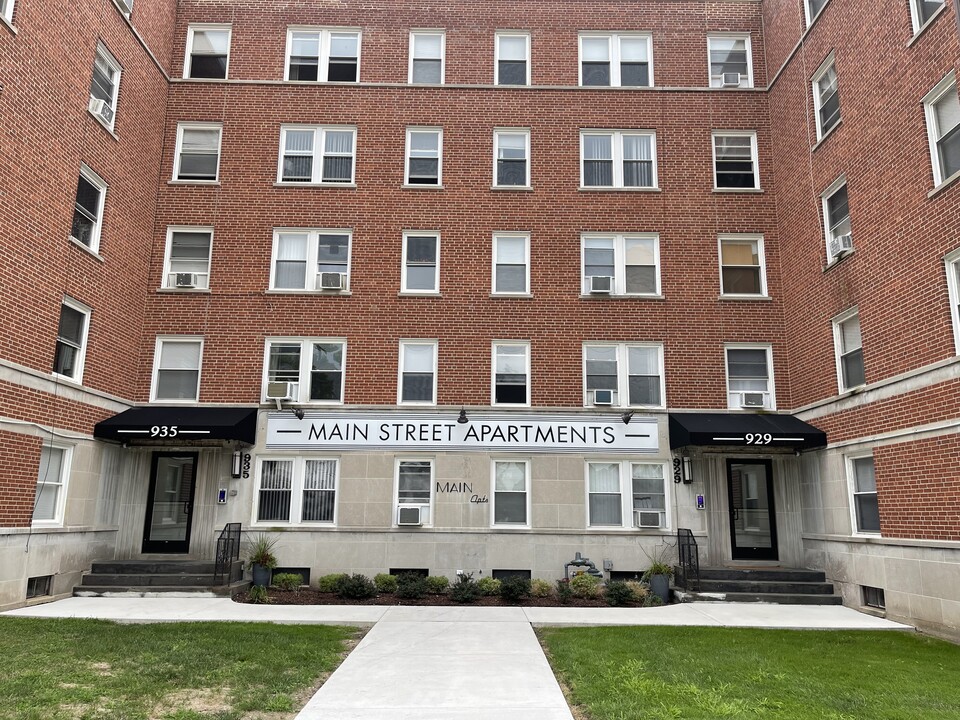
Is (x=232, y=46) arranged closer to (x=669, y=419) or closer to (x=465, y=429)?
(x=465, y=429)

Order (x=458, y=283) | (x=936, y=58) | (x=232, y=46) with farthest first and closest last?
(x=232, y=46), (x=458, y=283), (x=936, y=58)

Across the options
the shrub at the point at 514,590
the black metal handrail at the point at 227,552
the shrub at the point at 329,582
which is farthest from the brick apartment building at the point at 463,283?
the shrub at the point at 514,590

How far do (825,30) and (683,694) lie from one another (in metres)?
14.5

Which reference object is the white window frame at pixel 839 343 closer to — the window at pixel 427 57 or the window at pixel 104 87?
the window at pixel 427 57

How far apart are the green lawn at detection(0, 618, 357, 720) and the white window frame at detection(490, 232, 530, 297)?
29.2ft

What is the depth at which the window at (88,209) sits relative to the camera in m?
14.0

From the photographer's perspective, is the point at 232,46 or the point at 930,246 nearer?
the point at 930,246

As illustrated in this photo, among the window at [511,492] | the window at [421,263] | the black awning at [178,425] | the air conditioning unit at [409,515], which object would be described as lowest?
the air conditioning unit at [409,515]

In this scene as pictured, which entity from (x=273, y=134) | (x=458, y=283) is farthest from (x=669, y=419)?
(x=273, y=134)

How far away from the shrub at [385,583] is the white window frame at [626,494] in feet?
14.7

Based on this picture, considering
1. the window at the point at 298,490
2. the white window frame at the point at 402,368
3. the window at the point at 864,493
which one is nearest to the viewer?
the window at the point at 864,493

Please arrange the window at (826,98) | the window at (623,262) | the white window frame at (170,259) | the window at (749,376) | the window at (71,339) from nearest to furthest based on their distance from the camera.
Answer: the window at (71,339), the window at (826,98), the window at (749,376), the white window frame at (170,259), the window at (623,262)

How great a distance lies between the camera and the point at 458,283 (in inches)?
648

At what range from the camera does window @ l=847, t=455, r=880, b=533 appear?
42.5 feet
